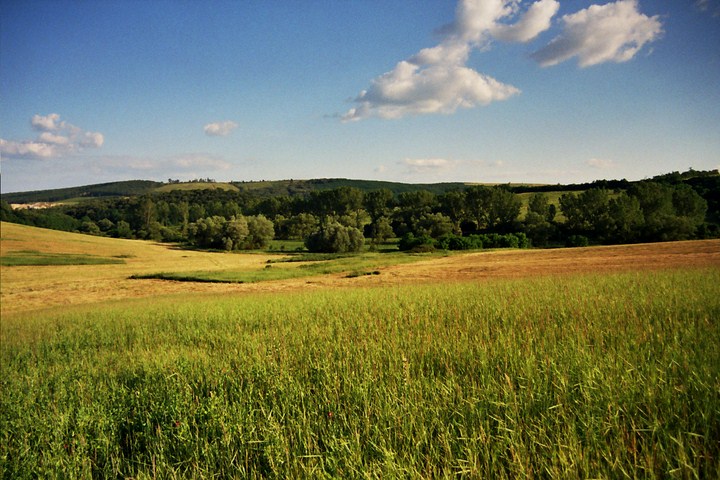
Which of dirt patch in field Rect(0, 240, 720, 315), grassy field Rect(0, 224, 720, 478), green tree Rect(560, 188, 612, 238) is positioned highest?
green tree Rect(560, 188, 612, 238)

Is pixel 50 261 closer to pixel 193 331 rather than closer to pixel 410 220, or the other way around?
pixel 193 331

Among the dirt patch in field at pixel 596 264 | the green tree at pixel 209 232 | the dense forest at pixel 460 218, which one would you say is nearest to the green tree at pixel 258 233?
the dense forest at pixel 460 218

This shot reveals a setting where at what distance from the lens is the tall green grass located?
2.91m

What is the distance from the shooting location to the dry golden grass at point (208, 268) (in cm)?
2617

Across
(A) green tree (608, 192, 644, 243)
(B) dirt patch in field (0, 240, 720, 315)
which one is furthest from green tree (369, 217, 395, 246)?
(A) green tree (608, 192, 644, 243)

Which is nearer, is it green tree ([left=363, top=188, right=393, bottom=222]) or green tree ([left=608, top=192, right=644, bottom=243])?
green tree ([left=608, top=192, right=644, bottom=243])

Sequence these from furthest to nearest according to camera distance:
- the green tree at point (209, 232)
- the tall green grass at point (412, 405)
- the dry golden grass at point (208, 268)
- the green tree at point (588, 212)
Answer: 1. the green tree at point (209, 232)
2. the green tree at point (588, 212)
3. the dry golden grass at point (208, 268)
4. the tall green grass at point (412, 405)

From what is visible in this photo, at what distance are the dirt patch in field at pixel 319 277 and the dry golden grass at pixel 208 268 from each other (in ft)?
0.22

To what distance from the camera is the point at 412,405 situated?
3.67 metres

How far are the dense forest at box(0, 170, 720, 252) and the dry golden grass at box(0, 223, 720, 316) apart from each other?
1651 cm

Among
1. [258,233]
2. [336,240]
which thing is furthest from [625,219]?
[258,233]

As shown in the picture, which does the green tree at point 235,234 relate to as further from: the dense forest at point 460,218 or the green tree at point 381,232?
the green tree at point 381,232

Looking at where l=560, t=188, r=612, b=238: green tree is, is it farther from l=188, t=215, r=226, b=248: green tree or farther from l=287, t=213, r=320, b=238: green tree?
l=188, t=215, r=226, b=248: green tree

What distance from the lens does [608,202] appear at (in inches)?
2677
